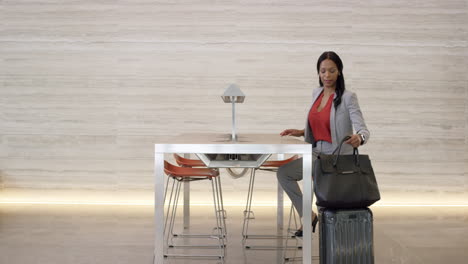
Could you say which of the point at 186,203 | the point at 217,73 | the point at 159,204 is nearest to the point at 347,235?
the point at 159,204

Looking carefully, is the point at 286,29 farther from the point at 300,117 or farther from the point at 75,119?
the point at 75,119

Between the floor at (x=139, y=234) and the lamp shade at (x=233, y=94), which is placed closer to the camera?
the lamp shade at (x=233, y=94)

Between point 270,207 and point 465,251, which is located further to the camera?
point 270,207

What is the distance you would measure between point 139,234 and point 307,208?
6.31 ft

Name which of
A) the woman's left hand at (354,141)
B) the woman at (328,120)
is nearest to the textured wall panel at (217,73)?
the woman at (328,120)

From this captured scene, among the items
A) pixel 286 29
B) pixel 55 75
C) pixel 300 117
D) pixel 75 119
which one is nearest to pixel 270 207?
pixel 300 117

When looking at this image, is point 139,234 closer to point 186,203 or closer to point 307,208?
point 186,203

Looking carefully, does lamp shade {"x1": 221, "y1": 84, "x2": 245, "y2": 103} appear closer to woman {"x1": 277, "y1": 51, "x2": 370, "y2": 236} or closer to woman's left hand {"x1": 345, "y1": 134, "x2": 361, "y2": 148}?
woman {"x1": 277, "y1": 51, "x2": 370, "y2": 236}

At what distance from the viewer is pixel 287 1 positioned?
264 inches

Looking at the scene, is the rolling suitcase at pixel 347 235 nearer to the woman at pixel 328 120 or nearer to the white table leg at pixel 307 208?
the white table leg at pixel 307 208

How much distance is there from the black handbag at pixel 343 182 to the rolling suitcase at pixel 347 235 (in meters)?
Answer: 0.05

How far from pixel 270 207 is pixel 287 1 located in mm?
2312

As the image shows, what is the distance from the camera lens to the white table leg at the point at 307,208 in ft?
11.7

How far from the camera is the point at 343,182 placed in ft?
11.1
